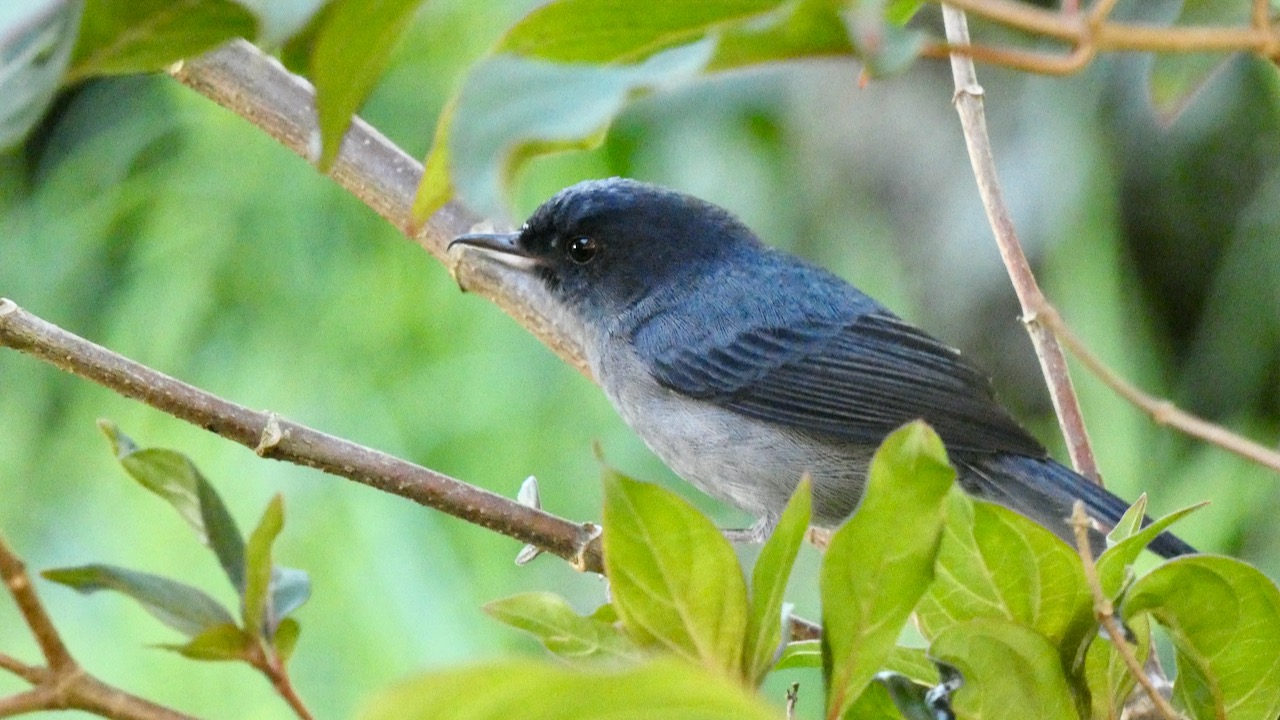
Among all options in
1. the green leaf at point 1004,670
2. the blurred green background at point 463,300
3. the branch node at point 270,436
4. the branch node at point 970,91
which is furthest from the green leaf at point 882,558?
the blurred green background at point 463,300

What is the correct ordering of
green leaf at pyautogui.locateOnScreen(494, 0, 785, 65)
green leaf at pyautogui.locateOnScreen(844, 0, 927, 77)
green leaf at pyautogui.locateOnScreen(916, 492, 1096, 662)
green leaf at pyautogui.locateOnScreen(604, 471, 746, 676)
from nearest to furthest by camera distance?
green leaf at pyautogui.locateOnScreen(844, 0, 927, 77)
green leaf at pyautogui.locateOnScreen(494, 0, 785, 65)
green leaf at pyautogui.locateOnScreen(604, 471, 746, 676)
green leaf at pyautogui.locateOnScreen(916, 492, 1096, 662)

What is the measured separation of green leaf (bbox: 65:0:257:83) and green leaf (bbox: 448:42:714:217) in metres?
0.17

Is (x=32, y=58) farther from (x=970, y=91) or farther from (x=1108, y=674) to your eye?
(x=970, y=91)

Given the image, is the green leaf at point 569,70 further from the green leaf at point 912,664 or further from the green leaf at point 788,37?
the green leaf at point 912,664

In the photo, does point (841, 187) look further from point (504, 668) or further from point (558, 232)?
point (504, 668)

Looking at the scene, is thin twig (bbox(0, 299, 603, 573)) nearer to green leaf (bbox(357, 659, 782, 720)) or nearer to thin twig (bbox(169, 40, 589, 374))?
thin twig (bbox(169, 40, 589, 374))

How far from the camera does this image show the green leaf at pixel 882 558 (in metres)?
0.89

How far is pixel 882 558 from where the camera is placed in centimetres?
92

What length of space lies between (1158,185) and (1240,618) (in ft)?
12.3

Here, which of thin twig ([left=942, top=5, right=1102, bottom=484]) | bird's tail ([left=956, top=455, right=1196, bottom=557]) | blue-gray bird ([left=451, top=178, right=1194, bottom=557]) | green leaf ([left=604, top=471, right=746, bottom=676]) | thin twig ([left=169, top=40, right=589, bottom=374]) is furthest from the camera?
blue-gray bird ([left=451, top=178, right=1194, bottom=557])

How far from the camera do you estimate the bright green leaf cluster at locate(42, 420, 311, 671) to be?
985mm

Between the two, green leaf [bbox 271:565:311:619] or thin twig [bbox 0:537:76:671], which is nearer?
thin twig [bbox 0:537:76:671]

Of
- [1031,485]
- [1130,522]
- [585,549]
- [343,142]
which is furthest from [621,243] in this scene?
[1130,522]

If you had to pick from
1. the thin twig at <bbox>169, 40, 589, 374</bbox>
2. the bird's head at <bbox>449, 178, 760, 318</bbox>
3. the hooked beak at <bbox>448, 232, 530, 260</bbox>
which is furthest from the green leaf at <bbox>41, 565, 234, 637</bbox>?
the bird's head at <bbox>449, 178, 760, 318</bbox>
